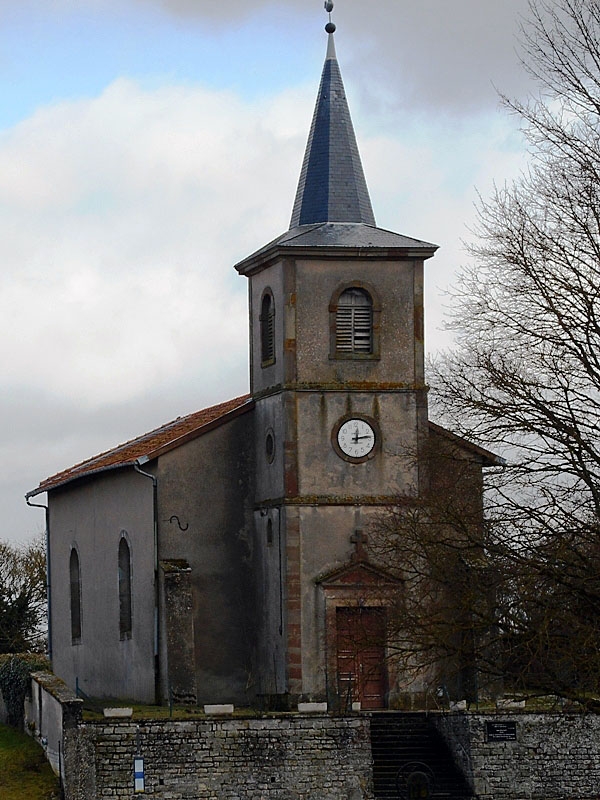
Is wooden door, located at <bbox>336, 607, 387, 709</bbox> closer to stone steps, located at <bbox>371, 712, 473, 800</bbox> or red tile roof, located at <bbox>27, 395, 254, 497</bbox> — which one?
stone steps, located at <bbox>371, 712, 473, 800</bbox>

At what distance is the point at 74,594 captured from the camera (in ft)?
131

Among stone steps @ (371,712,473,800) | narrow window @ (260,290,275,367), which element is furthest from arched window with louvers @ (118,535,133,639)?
stone steps @ (371,712,473,800)

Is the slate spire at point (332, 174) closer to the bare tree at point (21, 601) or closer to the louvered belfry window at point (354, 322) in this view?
the louvered belfry window at point (354, 322)

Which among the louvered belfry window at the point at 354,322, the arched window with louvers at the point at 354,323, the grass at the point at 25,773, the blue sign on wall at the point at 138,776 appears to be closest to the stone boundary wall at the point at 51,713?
the grass at the point at 25,773

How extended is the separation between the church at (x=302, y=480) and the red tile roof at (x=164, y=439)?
10 cm

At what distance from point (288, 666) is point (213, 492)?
4.35 meters

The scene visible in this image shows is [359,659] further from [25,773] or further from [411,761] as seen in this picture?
[25,773]

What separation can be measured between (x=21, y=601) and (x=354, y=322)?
2958 centimetres

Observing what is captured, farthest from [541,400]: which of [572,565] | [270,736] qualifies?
[270,736]

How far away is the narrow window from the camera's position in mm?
32625

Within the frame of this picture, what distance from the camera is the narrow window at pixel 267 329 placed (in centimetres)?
3262

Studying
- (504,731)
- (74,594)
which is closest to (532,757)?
(504,731)

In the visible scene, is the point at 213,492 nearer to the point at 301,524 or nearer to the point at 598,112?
the point at 301,524

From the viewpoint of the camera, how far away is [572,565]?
792 inches
